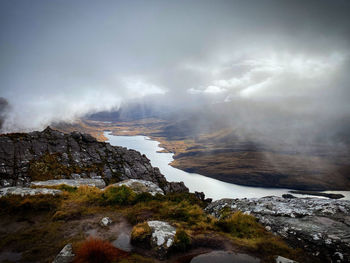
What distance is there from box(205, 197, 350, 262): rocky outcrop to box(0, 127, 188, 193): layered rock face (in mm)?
31560

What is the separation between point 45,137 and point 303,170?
215106 mm

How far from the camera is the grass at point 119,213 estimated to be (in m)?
7.05

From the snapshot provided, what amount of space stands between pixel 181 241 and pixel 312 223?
23.0ft

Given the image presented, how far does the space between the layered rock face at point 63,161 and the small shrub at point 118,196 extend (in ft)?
78.4

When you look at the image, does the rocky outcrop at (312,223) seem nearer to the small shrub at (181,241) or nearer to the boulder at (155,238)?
the small shrub at (181,241)

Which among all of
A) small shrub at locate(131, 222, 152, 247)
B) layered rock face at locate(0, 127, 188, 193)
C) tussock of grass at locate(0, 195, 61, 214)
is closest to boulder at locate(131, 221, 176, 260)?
small shrub at locate(131, 222, 152, 247)

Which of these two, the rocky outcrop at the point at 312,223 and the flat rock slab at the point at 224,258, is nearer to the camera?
the flat rock slab at the point at 224,258

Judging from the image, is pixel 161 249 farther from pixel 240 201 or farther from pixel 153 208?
pixel 240 201

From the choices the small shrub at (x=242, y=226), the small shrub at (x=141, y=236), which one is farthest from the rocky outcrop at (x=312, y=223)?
the small shrub at (x=141, y=236)

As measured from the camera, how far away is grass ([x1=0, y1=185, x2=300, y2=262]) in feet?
23.1

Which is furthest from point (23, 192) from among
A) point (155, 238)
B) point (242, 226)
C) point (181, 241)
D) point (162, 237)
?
point (242, 226)

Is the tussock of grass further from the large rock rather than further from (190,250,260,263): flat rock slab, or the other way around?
(190,250,260,263): flat rock slab

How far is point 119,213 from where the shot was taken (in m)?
10.3

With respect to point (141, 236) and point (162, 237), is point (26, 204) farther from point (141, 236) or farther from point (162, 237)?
point (162, 237)
